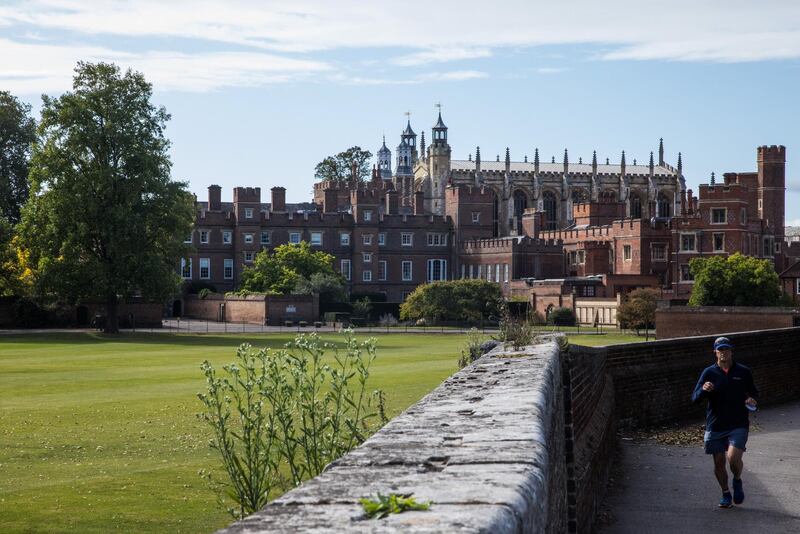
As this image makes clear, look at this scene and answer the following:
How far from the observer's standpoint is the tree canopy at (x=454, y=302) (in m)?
79.5

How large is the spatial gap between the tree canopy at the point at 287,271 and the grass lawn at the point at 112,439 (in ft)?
134

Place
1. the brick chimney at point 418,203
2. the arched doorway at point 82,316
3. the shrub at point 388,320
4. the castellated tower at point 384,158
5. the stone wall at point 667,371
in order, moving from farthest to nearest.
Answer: the castellated tower at point 384,158, the brick chimney at point 418,203, the shrub at point 388,320, the arched doorway at point 82,316, the stone wall at point 667,371

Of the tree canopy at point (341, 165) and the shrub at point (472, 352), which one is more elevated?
the tree canopy at point (341, 165)

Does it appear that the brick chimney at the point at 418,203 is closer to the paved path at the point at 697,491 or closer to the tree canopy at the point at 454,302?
the tree canopy at the point at 454,302

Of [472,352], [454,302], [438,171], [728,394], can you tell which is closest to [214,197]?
[454,302]

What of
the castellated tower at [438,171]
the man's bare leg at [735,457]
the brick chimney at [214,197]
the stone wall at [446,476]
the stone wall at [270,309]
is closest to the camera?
the stone wall at [446,476]

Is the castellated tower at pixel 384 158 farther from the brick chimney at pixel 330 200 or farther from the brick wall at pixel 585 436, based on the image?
the brick wall at pixel 585 436

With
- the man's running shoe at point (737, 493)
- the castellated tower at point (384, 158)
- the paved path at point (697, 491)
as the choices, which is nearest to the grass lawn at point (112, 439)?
the paved path at point (697, 491)

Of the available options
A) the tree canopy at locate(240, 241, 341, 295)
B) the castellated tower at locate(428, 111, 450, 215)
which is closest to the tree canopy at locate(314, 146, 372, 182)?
the castellated tower at locate(428, 111, 450, 215)

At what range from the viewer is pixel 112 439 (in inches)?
733

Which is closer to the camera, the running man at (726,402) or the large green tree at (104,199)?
the running man at (726,402)

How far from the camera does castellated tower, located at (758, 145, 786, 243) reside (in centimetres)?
10044

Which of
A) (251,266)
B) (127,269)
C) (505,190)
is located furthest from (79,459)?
(505,190)

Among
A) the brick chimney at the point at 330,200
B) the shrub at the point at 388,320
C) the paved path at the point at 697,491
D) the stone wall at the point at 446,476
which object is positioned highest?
the brick chimney at the point at 330,200
